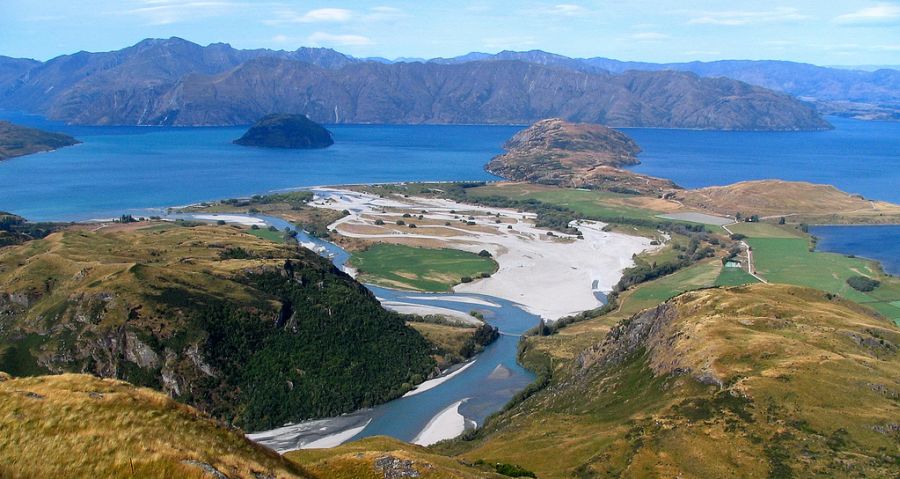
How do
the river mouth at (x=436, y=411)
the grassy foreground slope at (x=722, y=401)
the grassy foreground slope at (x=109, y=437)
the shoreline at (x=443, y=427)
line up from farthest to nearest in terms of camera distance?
1. the river mouth at (x=436, y=411)
2. the shoreline at (x=443, y=427)
3. the grassy foreground slope at (x=722, y=401)
4. the grassy foreground slope at (x=109, y=437)

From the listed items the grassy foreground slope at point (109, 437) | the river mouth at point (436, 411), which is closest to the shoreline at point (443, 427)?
the river mouth at point (436, 411)

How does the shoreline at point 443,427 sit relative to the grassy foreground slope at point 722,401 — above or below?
below

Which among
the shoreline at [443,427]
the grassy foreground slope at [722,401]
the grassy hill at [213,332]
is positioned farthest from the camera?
the grassy hill at [213,332]

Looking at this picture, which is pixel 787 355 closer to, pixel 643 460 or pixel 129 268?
pixel 643 460

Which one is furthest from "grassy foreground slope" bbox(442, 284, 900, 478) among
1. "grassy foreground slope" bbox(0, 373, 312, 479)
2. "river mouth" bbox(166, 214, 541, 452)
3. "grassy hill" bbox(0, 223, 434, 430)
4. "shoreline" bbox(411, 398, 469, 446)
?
"grassy foreground slope" bbox(0, 373, 312, 479)

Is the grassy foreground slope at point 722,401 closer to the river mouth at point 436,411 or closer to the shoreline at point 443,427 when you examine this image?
the shoreline at point 443,427

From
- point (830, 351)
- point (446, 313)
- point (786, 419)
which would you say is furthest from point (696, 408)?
point (446, 313)
